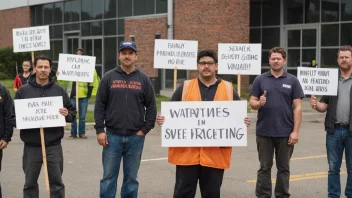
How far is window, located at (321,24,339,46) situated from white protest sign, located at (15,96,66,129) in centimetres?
2108

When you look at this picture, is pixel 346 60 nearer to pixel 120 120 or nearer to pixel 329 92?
pixel 329 92

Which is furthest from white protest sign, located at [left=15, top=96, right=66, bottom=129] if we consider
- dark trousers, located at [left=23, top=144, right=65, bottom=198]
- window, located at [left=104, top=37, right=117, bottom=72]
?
window, located at [left=104, top=37, right=117, bottom=72]

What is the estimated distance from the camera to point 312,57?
26.7 meters

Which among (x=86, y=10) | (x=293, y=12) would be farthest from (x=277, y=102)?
(x=86, y=10)

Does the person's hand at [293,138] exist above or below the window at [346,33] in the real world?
below

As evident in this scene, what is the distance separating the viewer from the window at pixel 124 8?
29.8m

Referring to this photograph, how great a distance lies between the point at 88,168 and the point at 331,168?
479 centimetres

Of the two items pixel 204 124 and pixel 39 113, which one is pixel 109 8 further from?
pixel 204 124

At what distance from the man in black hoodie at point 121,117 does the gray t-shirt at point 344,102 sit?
2.52m

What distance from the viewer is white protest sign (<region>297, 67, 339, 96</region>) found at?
733 cm

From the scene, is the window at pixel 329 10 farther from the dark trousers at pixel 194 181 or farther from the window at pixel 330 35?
the dark trousers at pixel 194 181

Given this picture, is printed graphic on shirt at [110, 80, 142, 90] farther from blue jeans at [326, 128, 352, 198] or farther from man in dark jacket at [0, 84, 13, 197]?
blue jeans at [326, 128, 352, 198]

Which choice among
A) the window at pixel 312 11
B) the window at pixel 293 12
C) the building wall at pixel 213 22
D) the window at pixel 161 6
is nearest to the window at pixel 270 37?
the window at pixel 293 12

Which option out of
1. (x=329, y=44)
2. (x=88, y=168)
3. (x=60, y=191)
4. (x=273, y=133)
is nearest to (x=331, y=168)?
(x=273, y=133)
